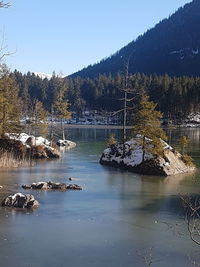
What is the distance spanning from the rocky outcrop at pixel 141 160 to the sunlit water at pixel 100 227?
4738 millimetres

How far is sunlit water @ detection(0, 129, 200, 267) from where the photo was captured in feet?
42.9

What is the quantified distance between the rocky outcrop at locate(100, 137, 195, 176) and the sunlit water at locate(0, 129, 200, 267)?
4738mm

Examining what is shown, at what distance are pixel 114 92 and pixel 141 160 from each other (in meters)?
115

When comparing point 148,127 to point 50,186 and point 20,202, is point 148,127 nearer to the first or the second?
point 50,186

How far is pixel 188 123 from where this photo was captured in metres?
125

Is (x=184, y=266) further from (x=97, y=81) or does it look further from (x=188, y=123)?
(x=97, y=81)

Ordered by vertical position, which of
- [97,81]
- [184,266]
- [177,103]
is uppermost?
[97,81]

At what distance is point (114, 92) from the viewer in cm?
14838

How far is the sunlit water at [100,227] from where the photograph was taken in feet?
42.9

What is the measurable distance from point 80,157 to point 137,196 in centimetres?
2121

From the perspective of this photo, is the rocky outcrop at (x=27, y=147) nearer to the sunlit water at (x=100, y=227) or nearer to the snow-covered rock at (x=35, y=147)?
the snow-covered rock at (x=35, y=147)

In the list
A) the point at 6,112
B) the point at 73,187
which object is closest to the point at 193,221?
the point at 73,187

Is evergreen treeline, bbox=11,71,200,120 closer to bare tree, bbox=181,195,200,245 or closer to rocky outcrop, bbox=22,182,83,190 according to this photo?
rocky outcrop, bbox=22,182,83,190

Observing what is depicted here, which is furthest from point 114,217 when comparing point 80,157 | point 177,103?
point 177,103
